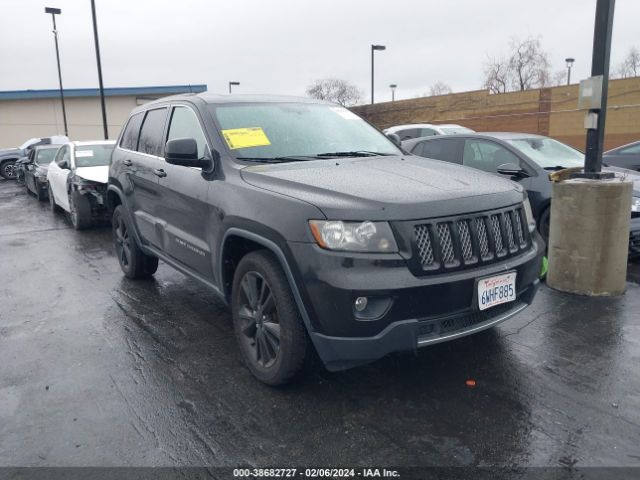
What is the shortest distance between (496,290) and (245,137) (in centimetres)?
204

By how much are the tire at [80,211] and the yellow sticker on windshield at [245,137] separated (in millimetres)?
6193

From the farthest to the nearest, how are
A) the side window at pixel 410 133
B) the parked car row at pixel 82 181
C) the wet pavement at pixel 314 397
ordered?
the side window at pixel 410 133, the parked car row at pixel 82 181, the wet pavement at pixel 314 397

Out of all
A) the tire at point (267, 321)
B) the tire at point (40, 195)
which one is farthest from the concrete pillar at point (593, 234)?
the tire at point (40, 195)

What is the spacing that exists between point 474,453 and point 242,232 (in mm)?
1791

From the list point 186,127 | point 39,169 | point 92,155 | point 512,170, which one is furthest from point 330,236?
point 39,169

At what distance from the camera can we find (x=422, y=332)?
294cm

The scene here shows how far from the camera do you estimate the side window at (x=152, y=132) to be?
4926 mm

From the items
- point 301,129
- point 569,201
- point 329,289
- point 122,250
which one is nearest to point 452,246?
point 329,289

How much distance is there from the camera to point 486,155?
23.2 ft

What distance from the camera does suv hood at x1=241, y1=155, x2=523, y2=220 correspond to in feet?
9.59

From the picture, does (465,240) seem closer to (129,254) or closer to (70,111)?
(129,254)

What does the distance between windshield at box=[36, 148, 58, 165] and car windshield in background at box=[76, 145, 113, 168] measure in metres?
5.65

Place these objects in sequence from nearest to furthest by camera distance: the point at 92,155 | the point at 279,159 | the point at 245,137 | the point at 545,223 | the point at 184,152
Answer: the point at 184,152, the point at 279,159, the point at 245,137, the point at 545,223, the point at 92,155

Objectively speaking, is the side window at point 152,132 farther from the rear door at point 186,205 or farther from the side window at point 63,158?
the side window at point 63,158
